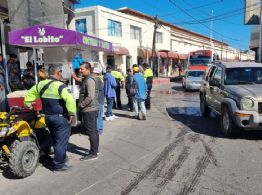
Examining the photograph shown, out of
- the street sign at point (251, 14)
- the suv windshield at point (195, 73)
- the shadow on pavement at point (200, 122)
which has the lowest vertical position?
the shadow on pavement at point (200, 122)

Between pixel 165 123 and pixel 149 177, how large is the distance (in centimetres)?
487

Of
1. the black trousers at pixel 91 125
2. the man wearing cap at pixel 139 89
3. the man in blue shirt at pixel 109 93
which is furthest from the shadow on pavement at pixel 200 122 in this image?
the black trousers at pixel 91 125

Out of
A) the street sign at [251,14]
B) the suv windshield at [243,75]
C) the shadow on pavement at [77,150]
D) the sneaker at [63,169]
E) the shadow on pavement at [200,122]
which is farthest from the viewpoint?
the street sign at [251,14]

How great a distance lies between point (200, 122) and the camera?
996 centimetres

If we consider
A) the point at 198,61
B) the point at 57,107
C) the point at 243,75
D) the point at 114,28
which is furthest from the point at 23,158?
the point at 114,28

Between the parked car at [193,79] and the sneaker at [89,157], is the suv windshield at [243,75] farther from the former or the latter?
the parked car at [193,79]

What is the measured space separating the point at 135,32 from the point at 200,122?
29.6 metres

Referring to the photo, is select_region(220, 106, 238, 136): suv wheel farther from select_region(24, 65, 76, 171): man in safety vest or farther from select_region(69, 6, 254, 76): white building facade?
select_region(69, 6, 254, 76): white building facade

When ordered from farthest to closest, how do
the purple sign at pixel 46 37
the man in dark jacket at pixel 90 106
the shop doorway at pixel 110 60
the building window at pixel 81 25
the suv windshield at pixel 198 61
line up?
the shop doorway at pixel 110 60 → the building window at pixel 81 25 → the suv windshield at pixel 198 61 → the purple sign at pixel 46 37 → the man in dark jacket at pixel 90 106

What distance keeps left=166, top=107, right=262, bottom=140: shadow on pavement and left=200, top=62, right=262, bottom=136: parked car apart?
1.34 ft

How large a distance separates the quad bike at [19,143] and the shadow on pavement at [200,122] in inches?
179

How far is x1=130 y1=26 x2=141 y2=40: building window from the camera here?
37.3 m

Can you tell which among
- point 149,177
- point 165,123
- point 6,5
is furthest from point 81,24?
point 149,177

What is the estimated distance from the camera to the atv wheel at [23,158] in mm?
5004
